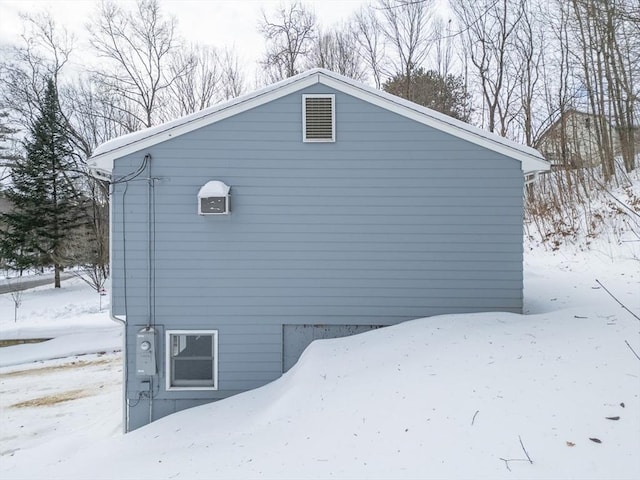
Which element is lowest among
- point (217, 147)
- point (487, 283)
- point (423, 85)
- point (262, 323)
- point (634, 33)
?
point (262, 323)

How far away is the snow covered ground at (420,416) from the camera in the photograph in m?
2.71

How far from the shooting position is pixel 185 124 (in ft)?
18.9

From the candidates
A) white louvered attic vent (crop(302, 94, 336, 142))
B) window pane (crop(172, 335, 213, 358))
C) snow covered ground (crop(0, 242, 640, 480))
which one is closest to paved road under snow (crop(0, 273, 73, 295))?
snow covered ground (crop(0, 242, 640, 480))

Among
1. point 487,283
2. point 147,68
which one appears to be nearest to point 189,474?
point 487,283

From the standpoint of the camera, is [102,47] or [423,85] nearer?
[423,85]

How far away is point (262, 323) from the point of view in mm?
5926

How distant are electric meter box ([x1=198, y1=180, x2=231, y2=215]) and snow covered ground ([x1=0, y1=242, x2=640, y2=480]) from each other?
245 centimetres

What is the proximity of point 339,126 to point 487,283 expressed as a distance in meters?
3.38

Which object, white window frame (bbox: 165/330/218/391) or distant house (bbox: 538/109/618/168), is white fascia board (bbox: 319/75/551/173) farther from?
distant house (bbox: 538/109/618/168)

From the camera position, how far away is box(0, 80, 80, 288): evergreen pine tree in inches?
765

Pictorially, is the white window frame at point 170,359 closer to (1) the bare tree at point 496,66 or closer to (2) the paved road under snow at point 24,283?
(1) the bare tree at point 496,66

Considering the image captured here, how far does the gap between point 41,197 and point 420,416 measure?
23.0 meters

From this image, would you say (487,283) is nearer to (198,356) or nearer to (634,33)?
(198,356)

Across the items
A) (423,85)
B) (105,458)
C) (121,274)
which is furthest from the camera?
(423,85)
